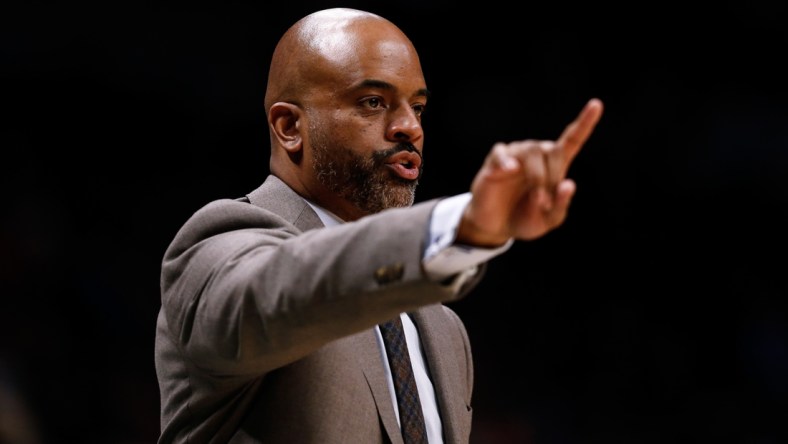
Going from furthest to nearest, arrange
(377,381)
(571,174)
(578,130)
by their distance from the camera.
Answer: (571,174) → (377,381) → (578,130)

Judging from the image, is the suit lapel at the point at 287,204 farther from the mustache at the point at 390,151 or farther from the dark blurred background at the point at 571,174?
the dark blurred background at the point at 571,174

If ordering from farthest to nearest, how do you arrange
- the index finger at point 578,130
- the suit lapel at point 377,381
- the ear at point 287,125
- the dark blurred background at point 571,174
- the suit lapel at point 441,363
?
the dark blurred background at point 571,174 < the ear at point 287,125 < the suit lapel at point 441,363 < the suit lapel at point 377,381 < the index finger at point 578,130

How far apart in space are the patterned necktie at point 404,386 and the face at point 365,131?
224 millimetres

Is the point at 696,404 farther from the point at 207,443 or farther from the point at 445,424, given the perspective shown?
the point at 207,443

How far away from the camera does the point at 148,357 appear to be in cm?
316

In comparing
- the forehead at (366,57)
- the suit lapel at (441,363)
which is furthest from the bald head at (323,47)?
the suit lapel at (441,363)

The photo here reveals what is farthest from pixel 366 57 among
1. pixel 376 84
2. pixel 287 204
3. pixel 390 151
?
pixel 287 204

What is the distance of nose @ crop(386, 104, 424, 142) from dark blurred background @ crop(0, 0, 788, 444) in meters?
1.77

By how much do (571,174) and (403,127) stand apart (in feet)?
8.08

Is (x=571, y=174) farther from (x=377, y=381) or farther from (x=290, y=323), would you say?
(x=290, y=323)

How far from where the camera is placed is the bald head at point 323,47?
164cm

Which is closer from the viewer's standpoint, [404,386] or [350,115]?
[404,386]

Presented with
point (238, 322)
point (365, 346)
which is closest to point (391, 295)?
point (238, 322)

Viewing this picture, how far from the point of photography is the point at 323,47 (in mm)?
1657
